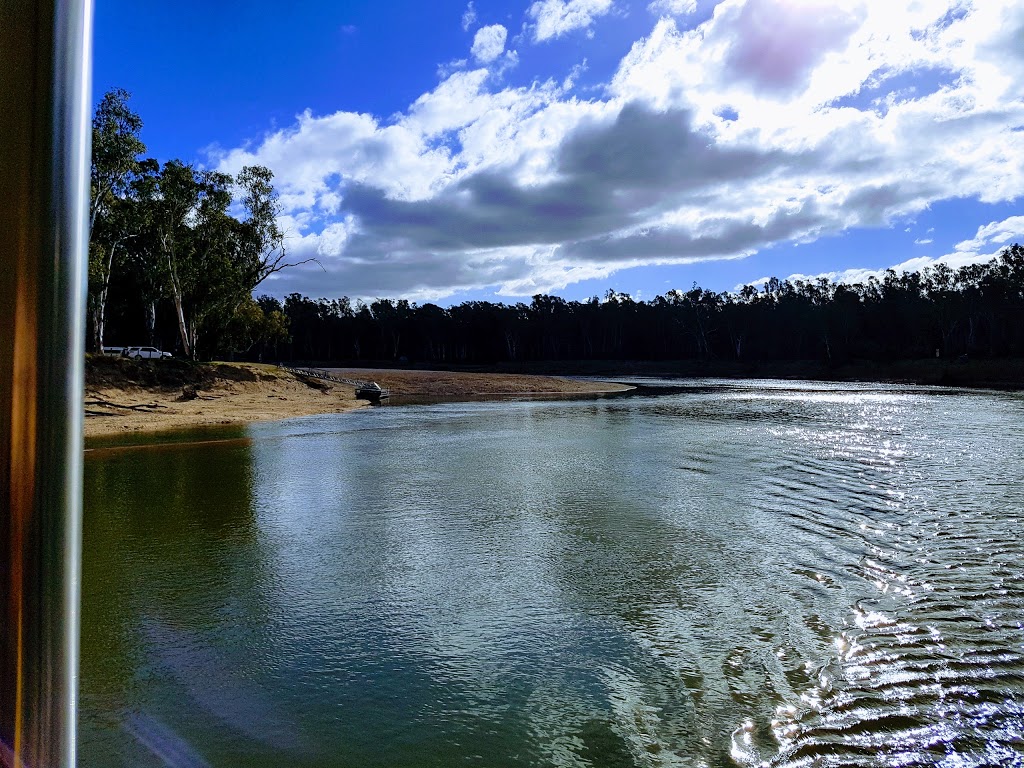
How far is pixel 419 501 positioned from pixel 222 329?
46.9 meters

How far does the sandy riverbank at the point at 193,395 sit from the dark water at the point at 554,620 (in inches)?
540

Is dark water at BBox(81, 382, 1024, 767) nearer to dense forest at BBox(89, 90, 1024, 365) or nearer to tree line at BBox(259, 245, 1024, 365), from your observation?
dense forest at BBox(89, 90, 1024, 365)

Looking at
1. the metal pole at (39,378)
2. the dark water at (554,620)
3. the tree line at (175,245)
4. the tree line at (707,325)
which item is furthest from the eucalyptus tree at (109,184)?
the tree line at (707,325)

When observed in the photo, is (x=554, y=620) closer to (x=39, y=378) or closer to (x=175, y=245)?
(x=39, y=378)

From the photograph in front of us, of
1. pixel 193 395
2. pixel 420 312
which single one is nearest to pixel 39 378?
pixel 193 395

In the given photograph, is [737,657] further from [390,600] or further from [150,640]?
[150,640]

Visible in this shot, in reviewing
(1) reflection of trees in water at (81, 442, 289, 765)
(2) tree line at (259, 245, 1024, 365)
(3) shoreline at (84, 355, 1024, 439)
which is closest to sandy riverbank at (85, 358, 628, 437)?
(3) shoreline at (84, 355, 1024, 439)

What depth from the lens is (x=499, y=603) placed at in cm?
647

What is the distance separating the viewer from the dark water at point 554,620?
13.8ft

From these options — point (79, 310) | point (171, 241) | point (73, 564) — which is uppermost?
point (171, 241)


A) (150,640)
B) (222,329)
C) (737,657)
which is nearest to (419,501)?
(150,640)

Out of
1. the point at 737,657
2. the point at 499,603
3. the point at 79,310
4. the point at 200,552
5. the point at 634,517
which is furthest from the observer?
the point at 634,517

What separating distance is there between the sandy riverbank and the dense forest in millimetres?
5173

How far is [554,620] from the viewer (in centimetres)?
608
